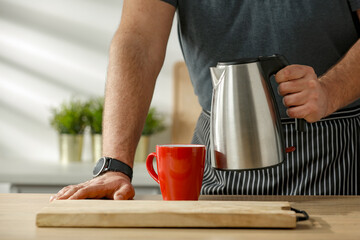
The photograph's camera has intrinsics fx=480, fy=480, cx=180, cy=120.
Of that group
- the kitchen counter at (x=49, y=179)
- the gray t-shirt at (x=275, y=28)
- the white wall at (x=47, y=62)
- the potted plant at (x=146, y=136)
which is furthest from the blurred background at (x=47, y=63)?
the gray t-shirt at (x=275, y=28)

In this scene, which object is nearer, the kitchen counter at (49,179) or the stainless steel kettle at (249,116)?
the stainless steel kettle at (249,116)

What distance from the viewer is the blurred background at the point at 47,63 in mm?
2336

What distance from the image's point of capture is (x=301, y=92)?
0.79 metres

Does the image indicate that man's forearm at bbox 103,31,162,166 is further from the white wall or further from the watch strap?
the white wall

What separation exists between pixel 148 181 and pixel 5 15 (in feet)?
3.86

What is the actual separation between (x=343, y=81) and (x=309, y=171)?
25 cm

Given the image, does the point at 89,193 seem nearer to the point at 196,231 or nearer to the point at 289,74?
the point at 196,231

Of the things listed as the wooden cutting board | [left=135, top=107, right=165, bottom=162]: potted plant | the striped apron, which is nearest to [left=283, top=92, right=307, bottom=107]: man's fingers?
the wooden cutting board

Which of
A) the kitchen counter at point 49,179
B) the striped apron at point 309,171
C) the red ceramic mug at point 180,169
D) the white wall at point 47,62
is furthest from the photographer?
the white wall at point 47,62

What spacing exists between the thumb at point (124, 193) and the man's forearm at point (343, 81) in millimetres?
388

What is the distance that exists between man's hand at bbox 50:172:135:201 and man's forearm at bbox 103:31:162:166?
0.10 metres

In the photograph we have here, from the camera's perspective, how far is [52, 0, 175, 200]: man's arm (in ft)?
3.11

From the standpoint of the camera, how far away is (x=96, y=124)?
2172 mm

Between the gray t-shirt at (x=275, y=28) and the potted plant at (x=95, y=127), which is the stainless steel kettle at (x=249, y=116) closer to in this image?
the gray t-shirt at (x=275, y=28)
